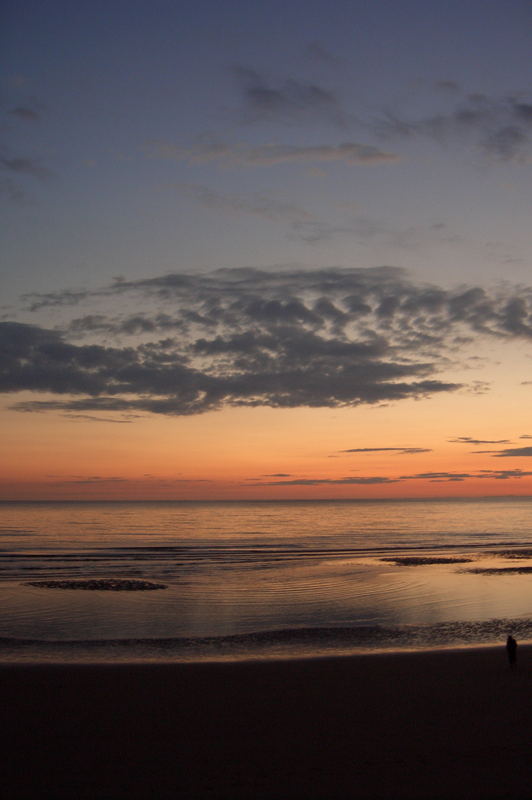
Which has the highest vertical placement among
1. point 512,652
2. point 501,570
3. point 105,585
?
point 512,652

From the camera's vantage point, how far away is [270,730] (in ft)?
35.5

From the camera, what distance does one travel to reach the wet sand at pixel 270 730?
8719 mm

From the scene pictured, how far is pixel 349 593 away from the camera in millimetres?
28594

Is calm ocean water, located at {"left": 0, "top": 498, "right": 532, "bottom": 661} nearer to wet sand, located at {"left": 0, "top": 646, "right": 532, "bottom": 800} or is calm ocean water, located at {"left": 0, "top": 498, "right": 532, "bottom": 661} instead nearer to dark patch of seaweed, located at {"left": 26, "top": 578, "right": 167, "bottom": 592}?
dark patch of seaweed, located at {"left": 26, "top": 578, "right": 167, "bottom": 592}

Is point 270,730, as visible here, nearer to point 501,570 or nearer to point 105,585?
point 105,585

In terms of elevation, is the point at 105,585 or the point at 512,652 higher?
the point at 512,652

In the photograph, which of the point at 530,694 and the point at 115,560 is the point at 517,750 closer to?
the point at 530,694

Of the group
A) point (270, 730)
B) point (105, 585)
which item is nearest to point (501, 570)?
point (105, 585)

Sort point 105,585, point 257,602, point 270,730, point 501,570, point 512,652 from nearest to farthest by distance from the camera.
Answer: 1. point 270,730
2. point 512,652
3. point 257,602
4. point 105,585
5. point 501,570

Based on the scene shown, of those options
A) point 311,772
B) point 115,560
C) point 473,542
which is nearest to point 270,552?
point 115,560

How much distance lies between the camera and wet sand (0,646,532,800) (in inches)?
343

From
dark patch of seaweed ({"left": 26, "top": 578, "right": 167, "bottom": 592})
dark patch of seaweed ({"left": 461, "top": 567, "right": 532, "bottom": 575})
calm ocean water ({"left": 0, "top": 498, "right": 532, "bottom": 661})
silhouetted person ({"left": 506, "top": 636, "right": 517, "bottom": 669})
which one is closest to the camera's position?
silhouetted person ({"left": 506, "top": 636, "right": 517, "bottom": 669})

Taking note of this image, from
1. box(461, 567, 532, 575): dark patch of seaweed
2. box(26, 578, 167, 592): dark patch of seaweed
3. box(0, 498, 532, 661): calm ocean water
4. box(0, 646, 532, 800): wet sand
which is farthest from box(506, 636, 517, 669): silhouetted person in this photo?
box(461, 567, 532, 575): dark patch of seaweed

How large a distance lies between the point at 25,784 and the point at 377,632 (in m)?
14.0
